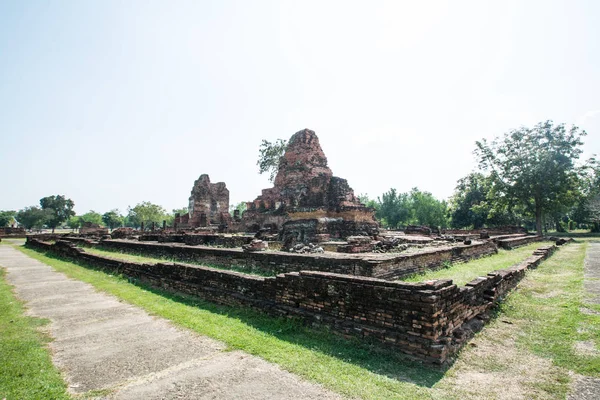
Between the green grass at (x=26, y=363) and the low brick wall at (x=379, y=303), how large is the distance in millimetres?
2795

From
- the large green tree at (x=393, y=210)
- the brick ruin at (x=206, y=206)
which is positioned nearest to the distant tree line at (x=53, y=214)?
the brick ruin at (x=206, y=206)

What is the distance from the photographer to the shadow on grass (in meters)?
3.35

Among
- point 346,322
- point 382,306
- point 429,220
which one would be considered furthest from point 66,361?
point 429,220

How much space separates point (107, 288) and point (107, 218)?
3705 inches

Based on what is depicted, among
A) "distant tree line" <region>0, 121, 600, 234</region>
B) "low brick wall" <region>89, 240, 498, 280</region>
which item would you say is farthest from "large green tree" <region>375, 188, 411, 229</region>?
"low brick wall" <region>89, 240, 498, 280</region>

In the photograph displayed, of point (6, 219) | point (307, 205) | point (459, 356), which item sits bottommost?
point (459, 356)

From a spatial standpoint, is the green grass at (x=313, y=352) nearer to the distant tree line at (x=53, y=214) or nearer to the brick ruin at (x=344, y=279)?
the brick ruin at (x=344, y=279)

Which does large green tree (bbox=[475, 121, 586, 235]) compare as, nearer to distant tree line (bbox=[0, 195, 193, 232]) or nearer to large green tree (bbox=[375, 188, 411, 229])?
large green tree (bbox=[375, 188, 411, 229])

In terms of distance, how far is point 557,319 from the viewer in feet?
16.1

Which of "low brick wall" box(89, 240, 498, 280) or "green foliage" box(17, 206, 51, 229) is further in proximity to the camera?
"green foliage" box(17, 206, 51, 229)

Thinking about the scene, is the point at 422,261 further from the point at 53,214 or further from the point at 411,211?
the point at 53,214

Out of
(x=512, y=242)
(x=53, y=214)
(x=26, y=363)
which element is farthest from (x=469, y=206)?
(x=53, y=214)

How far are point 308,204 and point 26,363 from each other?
49.8 ft

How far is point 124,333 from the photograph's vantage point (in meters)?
4.62
